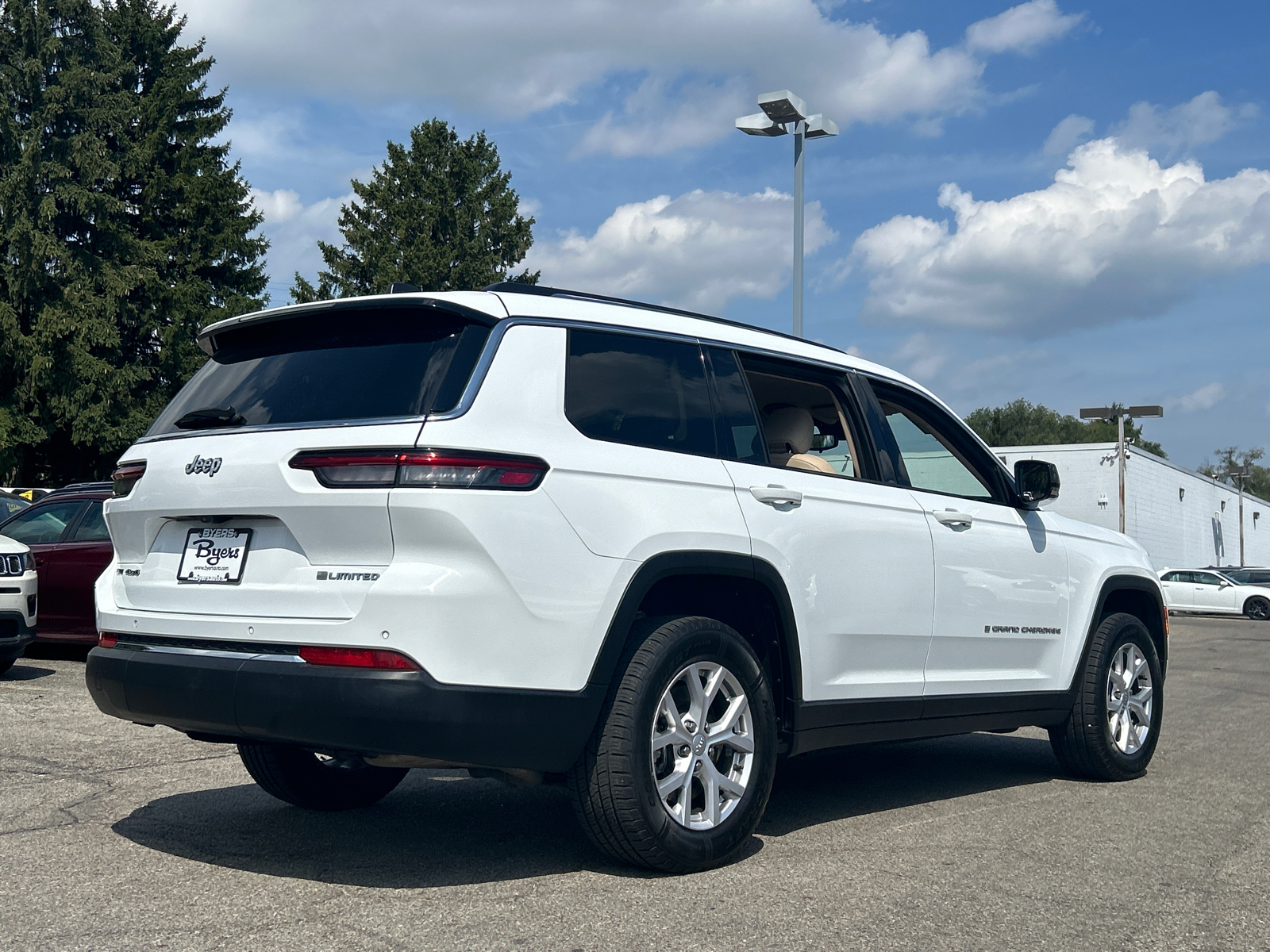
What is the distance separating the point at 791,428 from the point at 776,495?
2.90ft

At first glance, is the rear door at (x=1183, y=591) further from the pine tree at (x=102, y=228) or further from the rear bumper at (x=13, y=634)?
the rear bumper at (x=13, y=634)

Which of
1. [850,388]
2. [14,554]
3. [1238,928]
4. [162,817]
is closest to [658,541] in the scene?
[850,388]

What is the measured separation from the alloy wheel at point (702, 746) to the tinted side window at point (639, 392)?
82 cm

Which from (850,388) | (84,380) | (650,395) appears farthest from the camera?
(84,380)

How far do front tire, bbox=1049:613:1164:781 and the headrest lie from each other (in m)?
2.15

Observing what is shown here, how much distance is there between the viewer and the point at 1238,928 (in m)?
3.91

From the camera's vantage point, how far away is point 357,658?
3812 mm

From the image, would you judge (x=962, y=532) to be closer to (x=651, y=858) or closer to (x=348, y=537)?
(x=651, y=858)

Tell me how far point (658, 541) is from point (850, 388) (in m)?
1.76

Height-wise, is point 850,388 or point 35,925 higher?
point 850,388

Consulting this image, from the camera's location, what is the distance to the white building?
4753 cm

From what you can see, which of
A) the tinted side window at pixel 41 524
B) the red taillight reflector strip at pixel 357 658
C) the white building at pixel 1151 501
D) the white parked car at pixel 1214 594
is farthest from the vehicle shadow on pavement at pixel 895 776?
the white building at pixel 1151 501

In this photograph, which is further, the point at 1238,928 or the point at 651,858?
the point at 651,858

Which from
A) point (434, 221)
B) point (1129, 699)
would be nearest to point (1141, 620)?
point (1129, 699)
